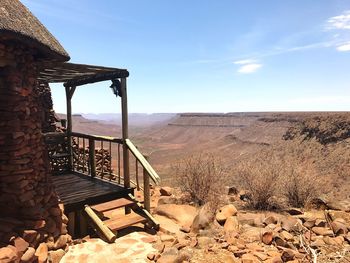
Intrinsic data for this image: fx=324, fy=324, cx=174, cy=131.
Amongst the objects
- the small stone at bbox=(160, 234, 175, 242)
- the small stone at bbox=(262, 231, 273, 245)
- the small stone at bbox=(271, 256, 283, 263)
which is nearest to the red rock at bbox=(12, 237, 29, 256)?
the small stone at bbox=(160, 234, 175, 242)

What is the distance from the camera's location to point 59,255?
5066 millimetres

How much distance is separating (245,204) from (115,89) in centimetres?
438

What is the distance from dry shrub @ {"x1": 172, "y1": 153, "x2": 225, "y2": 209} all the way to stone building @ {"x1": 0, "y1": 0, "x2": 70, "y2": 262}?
11.6 feet

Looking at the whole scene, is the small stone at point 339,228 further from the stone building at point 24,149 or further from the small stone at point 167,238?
the stone building at point 24,149

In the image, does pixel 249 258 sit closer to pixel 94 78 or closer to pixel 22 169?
pixel 22 169

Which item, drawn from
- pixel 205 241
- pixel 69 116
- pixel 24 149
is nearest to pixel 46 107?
pixel 69 116

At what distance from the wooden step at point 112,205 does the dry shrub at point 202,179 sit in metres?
1.94

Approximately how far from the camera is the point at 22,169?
5082 mm

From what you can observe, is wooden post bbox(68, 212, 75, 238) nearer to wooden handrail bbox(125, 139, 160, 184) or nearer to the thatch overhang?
wooden handrail bbox(125, 139, 160, 184)

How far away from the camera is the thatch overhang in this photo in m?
6.18

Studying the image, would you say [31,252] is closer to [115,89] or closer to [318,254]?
[115,89]

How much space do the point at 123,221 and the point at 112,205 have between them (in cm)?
47

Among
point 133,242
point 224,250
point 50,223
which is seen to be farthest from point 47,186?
point 224,250

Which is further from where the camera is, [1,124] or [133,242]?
[133,242]
